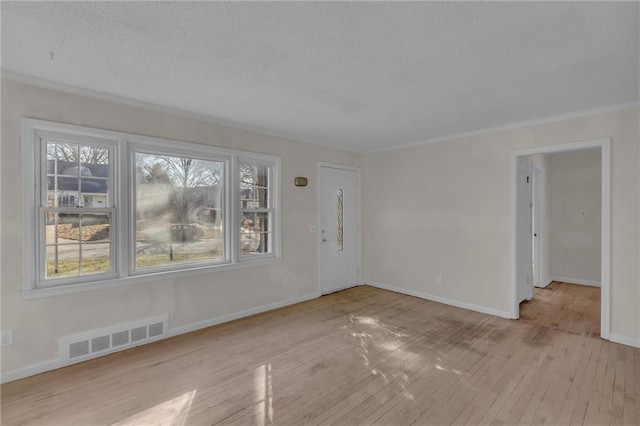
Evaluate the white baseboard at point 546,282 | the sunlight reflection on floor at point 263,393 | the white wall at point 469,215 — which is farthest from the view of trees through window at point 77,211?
the white baseboard at point 546,282

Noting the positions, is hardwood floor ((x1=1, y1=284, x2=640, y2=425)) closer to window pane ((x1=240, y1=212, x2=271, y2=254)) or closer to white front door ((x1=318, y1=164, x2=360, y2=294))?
window pane ((x1=240, y1=212, x2=271, y2=254))

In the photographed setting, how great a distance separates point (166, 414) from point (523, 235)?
4.66 m

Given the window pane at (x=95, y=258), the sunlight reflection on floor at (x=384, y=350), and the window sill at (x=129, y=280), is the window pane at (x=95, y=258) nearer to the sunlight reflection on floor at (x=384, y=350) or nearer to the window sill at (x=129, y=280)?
the window sill at (x=129, y=280)

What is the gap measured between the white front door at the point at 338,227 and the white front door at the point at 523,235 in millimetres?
2536

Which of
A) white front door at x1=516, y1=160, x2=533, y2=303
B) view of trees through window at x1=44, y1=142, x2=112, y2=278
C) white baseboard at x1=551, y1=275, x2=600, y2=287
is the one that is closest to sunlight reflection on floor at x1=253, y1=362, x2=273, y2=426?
view of trees through window at x1=44, y1=142, x2=112, y2=278

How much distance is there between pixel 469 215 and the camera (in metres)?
4.34

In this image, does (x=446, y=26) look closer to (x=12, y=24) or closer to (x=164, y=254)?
(x=12, y=24)

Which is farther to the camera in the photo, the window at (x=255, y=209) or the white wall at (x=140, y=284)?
the window at (x=255, y=209)

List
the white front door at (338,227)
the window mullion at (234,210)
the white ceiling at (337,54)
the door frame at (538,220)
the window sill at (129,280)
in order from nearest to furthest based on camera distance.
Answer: the white ceiling at (337,54)
the window sill at (129,280)
the window mullion at (234,210)
the white front door at (338,227)
the door frame at (538,220)

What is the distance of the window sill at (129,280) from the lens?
8.73ft

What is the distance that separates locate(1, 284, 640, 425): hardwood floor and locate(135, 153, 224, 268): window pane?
95 centimetres

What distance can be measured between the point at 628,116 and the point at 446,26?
280 centimetres

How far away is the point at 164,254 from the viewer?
136 inches

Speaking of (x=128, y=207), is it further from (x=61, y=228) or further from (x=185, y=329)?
(x=185, y=329)
